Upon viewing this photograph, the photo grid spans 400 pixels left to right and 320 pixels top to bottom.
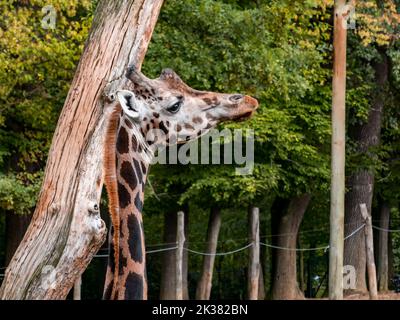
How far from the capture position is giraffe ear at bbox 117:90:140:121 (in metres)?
5.88

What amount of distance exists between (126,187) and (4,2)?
1324cm

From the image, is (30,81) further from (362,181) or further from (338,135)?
(362,181)

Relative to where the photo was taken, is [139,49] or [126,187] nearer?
[126,187]

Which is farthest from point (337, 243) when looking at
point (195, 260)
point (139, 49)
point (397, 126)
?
point (195, 260)

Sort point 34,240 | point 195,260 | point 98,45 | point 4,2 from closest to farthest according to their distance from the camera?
point 34,240
point 98,45
point 4,2
point 195,260

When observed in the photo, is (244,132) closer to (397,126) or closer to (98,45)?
(397,126)

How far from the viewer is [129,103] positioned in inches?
235

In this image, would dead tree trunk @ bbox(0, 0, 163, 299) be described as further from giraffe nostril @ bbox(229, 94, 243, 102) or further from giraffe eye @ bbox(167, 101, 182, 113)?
giraffe nostril @ bbox(229, 94, 243, 102)

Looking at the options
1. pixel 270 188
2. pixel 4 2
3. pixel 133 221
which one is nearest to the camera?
pixel 133 221

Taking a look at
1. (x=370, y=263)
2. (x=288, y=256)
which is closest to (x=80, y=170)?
(x=370, y=263)

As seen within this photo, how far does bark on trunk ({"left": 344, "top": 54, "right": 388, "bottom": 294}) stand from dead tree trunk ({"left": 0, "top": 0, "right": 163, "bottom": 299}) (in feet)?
64.7

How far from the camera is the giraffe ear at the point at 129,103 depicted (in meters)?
5.88

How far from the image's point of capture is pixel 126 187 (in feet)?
19.9

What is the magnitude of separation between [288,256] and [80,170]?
19308mm
